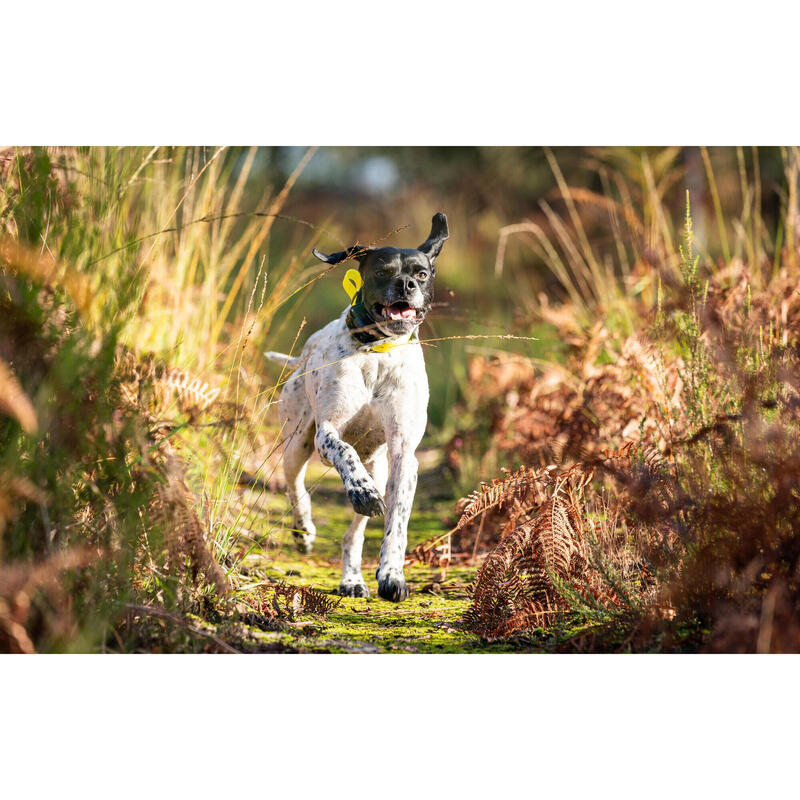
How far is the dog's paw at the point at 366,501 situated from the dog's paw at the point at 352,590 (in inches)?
24.6

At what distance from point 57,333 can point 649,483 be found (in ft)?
7.22

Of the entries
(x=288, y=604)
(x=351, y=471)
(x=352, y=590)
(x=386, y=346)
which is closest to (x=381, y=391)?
(x=386, y=346)

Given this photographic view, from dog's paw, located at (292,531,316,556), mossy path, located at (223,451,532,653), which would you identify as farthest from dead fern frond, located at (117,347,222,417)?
dog's paw, located at (292,531,316,556)

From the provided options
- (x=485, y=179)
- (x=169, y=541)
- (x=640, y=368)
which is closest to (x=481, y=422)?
(x=640, y=368)

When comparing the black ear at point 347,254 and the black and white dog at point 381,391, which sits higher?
the black ear at point 347,254

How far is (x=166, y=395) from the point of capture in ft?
14.5

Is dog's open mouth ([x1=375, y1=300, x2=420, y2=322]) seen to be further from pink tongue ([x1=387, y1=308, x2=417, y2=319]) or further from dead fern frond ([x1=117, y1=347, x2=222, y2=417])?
dead fern frond ([x1=117, y1=347, x2=222, y2=417])

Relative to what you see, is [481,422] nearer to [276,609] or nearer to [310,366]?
[310,366]

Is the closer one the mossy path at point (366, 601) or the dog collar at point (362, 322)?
the mossy path at point (366, 601)

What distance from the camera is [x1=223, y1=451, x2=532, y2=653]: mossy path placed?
3.42 metres

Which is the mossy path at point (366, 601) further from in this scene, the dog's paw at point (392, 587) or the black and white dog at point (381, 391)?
the black and white dog at point (381, 391)

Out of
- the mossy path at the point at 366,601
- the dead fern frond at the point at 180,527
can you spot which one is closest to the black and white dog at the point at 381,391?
the mossy path at the point at 366,601

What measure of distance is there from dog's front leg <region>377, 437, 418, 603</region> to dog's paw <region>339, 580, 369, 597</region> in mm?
268

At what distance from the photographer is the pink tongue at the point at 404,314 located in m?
4.04
